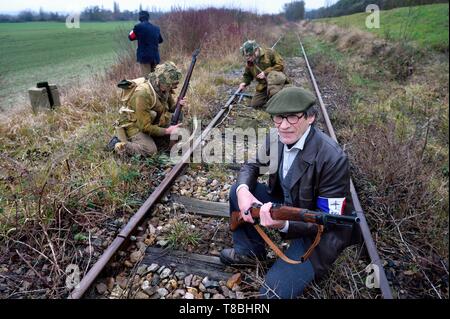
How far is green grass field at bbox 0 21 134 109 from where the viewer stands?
12.5 m

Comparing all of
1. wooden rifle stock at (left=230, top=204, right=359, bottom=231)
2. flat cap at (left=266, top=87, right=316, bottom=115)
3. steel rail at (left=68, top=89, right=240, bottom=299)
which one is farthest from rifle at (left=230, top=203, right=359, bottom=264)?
steel rail at (left=68, top=89, right=240, bottom=299)

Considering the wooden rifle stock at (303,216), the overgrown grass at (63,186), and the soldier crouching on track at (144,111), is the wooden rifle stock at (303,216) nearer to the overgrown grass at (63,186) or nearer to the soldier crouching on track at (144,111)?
the overgrown grass at (63,186)

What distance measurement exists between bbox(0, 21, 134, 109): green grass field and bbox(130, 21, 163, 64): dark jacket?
305cm

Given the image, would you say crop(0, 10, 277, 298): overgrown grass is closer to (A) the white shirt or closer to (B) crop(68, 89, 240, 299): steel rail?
(B) crop(68, 89, 240, 299): steel rail

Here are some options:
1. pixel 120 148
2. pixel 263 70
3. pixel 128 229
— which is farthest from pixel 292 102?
pixel 263 70

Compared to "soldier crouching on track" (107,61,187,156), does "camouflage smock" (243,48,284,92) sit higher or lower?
higher

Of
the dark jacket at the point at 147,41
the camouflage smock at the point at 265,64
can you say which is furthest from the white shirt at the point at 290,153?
the dark jacket at the point at 147,41

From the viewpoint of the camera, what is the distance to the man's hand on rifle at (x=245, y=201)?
254 centimetres

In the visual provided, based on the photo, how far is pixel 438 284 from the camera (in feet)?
8.23

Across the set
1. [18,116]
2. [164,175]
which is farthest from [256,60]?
[18,116]

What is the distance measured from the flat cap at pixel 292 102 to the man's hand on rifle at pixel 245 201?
2.26 feet

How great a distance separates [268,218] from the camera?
2342mm

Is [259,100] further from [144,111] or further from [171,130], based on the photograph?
[144,111]
